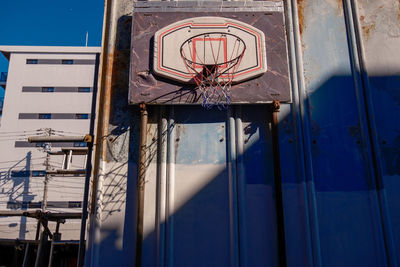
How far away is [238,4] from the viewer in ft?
21.7

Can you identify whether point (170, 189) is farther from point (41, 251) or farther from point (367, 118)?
point (41, 251)

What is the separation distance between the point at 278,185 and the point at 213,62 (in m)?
2.42

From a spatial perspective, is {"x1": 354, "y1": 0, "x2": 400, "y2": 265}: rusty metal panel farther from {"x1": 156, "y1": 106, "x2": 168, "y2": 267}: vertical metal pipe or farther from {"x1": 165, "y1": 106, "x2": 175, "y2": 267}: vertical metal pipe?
{"x1": 156, "y1": 106, "x2": 168, "y2": 267}: vertical metal pipe

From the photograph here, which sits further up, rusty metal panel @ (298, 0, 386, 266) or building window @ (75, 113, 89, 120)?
building window @ (75, 113, 89, 120)

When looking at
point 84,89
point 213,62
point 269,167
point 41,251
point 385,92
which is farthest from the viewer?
point 84,89

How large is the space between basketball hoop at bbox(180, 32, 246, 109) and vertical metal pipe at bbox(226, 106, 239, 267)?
0.39 metres

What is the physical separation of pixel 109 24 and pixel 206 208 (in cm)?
400

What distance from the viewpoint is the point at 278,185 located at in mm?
5574

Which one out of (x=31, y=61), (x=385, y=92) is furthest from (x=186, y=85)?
(x=31, y=61)

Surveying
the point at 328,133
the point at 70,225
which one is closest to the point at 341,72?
the point at 328,133

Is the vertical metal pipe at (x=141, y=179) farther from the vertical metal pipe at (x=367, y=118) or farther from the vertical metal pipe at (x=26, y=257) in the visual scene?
the vertical metal pipe at (x=26, y=257)

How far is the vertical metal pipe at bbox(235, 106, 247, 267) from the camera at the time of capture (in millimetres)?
5438

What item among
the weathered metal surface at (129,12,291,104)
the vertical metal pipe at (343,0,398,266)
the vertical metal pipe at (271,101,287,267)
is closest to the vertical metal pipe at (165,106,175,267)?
the weathered metal surface at (129,12,291,104)

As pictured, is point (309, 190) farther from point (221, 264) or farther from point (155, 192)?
point (155, 192)
